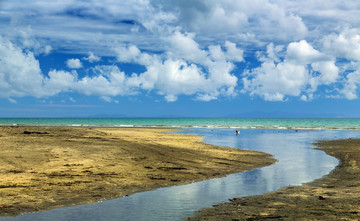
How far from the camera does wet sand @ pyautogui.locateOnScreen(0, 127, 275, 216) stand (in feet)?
47.8

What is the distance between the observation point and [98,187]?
54.1 ft

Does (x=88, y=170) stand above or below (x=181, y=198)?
above

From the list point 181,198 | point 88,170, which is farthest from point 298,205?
point 88,170

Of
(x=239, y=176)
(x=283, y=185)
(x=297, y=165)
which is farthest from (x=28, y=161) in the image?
(x=297, y=165)

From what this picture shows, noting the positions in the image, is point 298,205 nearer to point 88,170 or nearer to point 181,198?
point 181,198

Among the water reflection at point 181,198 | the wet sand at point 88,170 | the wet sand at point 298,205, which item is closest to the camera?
the wet sand at point 298,205

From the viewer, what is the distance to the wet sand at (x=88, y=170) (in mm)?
14570

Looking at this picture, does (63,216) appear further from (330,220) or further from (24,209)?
(330,220)

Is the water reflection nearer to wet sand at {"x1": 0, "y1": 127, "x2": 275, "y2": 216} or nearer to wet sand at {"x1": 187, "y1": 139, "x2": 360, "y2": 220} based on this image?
wet sand at {"x1": 0, "y1": 127, "x2": 275, "y2": 216}

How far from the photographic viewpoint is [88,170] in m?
19.3

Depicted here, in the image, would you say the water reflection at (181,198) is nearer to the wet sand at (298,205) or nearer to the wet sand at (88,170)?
the wet sand at (88,170)

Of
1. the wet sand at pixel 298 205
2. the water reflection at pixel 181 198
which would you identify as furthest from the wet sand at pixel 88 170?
the wet sand at pixel 298 205

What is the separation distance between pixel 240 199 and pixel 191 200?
1980mm

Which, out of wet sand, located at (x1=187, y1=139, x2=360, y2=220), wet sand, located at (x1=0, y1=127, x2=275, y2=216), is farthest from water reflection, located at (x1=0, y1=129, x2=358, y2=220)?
wet sand, located at (x1=187, y1=139, x2=360, y2=220)
